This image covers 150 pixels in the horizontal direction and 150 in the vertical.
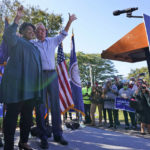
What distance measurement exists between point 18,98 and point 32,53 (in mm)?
654

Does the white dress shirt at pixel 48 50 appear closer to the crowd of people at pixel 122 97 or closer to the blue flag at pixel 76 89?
the blue flag at pixel 76 89

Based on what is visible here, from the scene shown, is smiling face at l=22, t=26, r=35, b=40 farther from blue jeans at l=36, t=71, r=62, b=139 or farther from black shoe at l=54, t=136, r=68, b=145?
black shoe at l=54, t=136, r=68, b=145

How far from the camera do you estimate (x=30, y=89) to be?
2.12m

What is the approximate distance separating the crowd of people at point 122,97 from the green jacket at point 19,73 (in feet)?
14.1

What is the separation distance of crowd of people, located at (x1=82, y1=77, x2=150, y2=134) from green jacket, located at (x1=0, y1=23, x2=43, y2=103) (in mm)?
4302

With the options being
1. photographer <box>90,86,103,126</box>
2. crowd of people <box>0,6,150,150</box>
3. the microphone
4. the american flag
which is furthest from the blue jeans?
photographer <box>90,86,103,126</box>

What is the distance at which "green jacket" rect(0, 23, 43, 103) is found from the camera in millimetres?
2002

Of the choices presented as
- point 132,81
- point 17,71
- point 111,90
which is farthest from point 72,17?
point 132,81

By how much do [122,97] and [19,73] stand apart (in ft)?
17.2

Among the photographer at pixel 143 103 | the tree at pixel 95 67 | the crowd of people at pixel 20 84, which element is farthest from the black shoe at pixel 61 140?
the tree at pixel 95 67

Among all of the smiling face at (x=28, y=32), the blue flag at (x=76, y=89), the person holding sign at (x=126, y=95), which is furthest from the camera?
the person holding sign at (x=126, y=95)

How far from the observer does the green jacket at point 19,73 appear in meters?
2.00

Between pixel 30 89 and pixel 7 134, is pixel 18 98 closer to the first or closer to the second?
pixel 30 89

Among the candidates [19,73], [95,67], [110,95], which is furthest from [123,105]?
[95,67]
